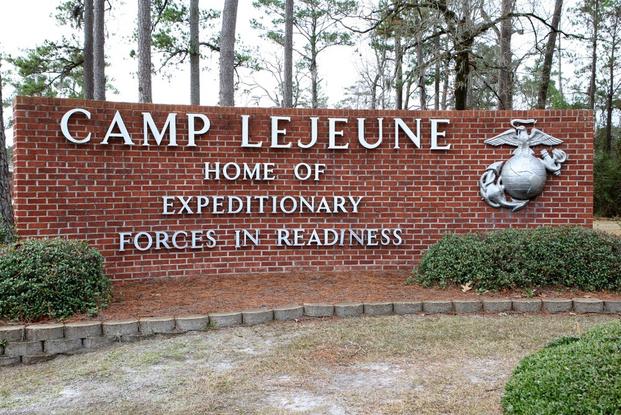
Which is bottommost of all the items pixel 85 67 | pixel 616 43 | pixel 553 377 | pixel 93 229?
pixel 553 377

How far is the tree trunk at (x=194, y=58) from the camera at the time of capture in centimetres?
1652

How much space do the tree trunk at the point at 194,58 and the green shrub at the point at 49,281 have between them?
11.7 m

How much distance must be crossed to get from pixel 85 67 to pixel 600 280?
54.5 feet

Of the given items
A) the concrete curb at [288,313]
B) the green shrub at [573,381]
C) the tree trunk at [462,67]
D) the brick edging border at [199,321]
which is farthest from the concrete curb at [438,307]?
the tree trunk at [462,67]

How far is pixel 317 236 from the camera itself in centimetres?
712

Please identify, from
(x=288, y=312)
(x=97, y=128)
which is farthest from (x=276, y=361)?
(x=97, y=128)

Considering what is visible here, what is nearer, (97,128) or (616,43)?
(97,128)

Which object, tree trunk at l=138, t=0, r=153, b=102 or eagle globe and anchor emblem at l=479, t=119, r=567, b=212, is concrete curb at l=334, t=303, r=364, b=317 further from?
tree trunk at l=138, t=0, r=153, b=102

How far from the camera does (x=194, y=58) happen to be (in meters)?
16.8

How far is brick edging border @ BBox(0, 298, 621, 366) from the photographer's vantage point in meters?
4.50

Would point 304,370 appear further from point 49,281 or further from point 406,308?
point 49,281

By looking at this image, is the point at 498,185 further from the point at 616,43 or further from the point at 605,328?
the point at 616,43

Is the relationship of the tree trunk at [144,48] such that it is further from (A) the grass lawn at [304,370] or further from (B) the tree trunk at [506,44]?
(A) the grass lawn at [304,370]

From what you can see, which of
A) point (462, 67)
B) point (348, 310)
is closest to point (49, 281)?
point (348, 310)
